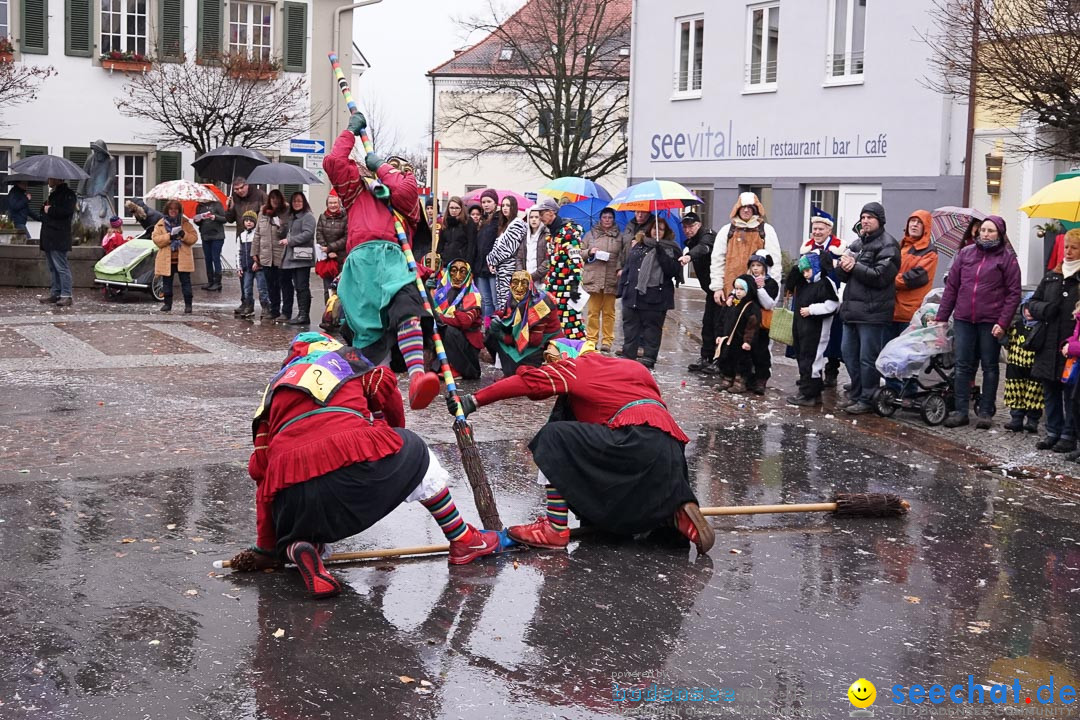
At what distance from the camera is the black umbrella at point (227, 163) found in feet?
79.4

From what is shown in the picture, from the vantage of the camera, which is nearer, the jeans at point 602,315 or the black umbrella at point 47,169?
the jeans at point 602,315

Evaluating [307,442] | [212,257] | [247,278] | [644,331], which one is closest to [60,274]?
[247,278]

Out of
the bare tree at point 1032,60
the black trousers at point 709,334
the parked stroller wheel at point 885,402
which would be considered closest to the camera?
the parked stroller wheel at point 885,402

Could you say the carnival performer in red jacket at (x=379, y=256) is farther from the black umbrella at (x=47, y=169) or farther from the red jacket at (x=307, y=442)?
the black umbrella at (x=47, y=169)

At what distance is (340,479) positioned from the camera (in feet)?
20.6

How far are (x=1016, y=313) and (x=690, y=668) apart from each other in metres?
7.37

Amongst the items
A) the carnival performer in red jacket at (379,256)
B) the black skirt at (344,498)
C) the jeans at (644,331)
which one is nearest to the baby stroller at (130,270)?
the jeans at (644,331)

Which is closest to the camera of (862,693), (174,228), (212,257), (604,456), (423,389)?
(862,693)

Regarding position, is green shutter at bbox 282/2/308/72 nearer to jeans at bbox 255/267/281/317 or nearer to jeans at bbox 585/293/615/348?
jeans at bbox 255/267/281/317

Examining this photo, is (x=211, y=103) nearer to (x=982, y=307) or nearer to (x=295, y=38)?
(x=295, y=38)

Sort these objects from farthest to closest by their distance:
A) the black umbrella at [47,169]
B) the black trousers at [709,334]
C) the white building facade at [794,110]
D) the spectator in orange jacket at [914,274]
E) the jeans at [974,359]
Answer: the white building facade at [794,110] → the black umbrella at [47,169] → the black trousers at [709,334] → the spectator in orange jacket at [914,274] → the jeans at [974,359]

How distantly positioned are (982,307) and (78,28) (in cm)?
2520

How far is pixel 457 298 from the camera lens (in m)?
14.1

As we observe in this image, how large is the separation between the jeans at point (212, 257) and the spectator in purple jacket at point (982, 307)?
592 inches
